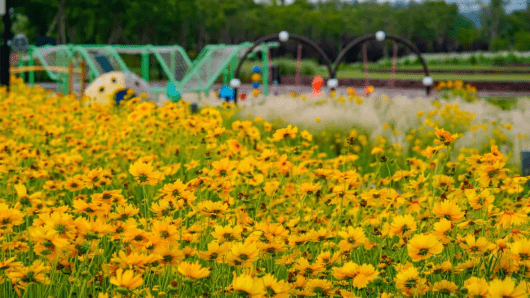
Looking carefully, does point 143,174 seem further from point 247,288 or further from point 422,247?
point 422,247

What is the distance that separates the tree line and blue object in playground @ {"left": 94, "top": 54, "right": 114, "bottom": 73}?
60.7 feet

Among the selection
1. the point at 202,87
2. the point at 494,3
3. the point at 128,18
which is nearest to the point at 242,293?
the point at 202,87

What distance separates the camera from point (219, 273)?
196 centimetres

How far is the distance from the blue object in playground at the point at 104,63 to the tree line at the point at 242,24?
1851 centimetres

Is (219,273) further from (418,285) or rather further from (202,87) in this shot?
(202,87)

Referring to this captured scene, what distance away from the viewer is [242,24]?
171 ft

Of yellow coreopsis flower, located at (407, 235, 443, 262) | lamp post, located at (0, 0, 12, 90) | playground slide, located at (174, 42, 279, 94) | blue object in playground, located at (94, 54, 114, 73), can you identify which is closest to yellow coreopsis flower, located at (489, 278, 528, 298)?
yellow coreopsis flower, located at (407, 235, 443, 262)

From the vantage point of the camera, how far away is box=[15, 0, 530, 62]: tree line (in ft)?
120

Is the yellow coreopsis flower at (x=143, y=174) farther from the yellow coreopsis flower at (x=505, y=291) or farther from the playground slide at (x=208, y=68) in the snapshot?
the playground slide at (x=208, y=68)

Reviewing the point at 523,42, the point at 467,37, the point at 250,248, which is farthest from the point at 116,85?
the point at 467,37

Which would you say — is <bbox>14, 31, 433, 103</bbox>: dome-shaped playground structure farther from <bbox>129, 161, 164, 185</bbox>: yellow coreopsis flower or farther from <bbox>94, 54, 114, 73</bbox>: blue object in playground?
<bbox>129, 161, 164, 185</bbox>: yellow coreopsis flower

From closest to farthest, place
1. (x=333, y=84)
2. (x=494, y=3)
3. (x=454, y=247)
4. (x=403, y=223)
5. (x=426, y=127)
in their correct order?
(x=403, y=223) < (x=454, y=247) < (x=426, y=127) < (x=333, y=84) < (x=494, y=3)

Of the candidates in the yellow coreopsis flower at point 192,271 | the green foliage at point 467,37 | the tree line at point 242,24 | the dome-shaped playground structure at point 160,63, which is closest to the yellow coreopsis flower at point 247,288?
the yellow coreopsis flower at point 192,271

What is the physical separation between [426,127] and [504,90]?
44.3 feet
